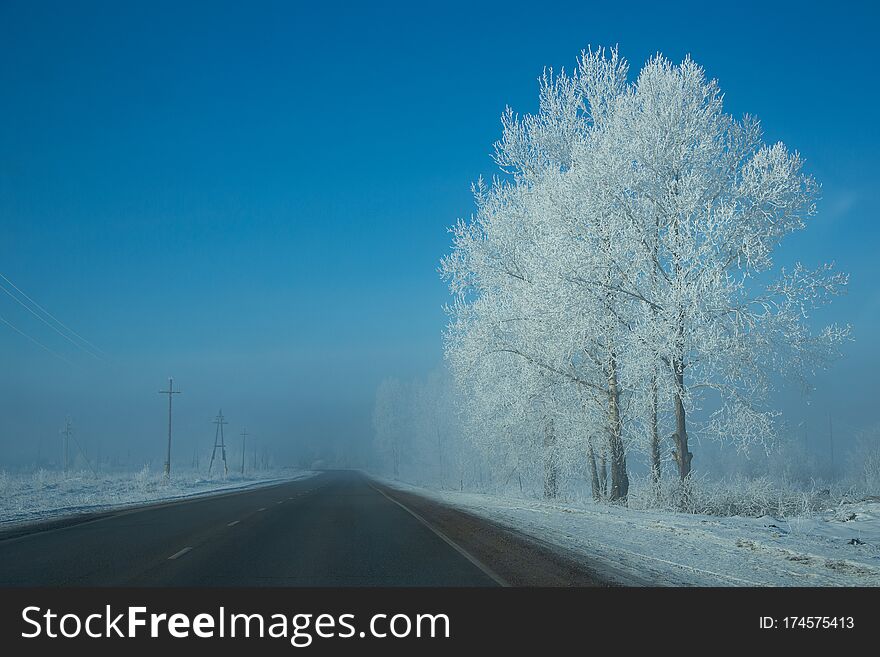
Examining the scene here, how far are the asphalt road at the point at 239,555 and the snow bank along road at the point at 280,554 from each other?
0.02 metres

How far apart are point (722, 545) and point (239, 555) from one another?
7.81 m

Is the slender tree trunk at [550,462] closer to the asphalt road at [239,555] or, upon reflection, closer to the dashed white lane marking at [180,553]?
the asphalt road at [239,555]

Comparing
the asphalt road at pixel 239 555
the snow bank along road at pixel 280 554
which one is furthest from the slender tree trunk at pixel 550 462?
the asphalt road at pixel 239 555

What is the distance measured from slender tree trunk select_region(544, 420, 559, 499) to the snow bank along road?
6.46 m

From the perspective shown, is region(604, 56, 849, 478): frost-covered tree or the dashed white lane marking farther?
region(604, 56, 849, 478): frost-covered tree

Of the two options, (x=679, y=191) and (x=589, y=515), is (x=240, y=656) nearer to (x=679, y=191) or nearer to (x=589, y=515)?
(x=589, y=515)

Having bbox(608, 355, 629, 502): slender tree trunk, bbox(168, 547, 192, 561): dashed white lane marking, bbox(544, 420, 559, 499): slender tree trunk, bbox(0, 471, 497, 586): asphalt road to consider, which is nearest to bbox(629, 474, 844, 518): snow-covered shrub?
bbox(608, 355, 629, 502): slender tree trunk

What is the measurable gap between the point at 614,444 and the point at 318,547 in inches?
431

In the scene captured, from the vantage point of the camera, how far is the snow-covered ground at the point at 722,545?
884cm

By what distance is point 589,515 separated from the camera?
17.5 meters

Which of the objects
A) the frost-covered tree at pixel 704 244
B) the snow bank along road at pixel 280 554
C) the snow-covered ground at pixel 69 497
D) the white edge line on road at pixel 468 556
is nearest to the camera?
the white edge line on road at pixel 468 556

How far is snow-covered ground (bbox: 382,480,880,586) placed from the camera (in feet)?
29.0

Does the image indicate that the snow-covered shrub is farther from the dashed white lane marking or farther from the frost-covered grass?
the dashed white lane marking

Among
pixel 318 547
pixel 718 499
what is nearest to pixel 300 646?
pixel 318 547
